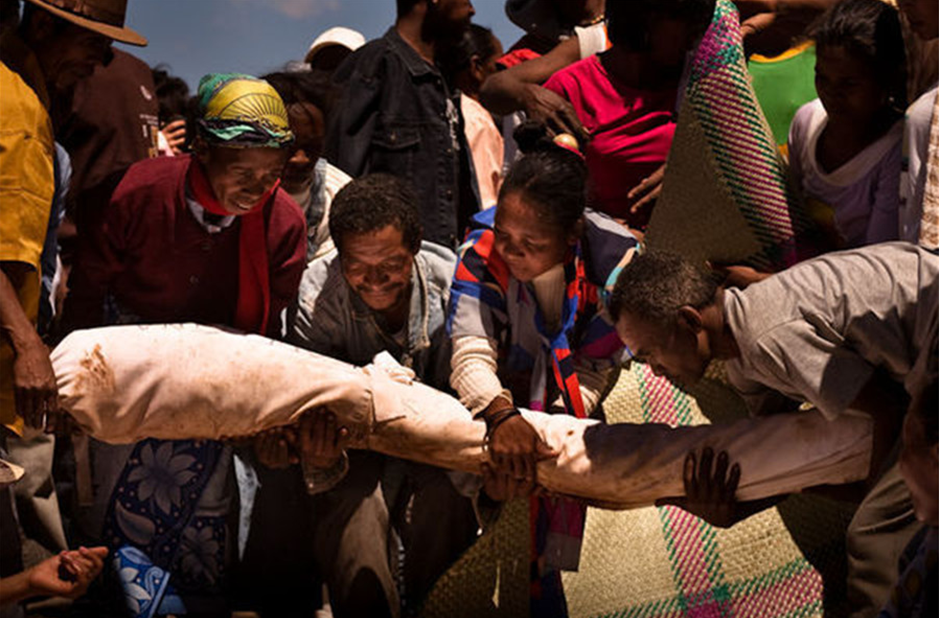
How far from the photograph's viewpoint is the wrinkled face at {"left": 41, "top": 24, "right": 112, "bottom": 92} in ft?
11.5

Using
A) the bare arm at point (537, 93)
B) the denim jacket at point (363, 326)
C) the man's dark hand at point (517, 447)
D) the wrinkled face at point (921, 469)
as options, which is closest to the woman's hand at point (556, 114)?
the bare arm at point (537, 93)

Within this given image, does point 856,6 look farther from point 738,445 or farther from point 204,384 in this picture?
point 204,384

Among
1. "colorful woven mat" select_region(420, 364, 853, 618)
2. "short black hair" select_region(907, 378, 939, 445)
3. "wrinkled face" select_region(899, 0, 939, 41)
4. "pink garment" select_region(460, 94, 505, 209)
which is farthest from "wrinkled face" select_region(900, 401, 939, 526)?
"pink garment" select_region(460, 94, 505, 209)

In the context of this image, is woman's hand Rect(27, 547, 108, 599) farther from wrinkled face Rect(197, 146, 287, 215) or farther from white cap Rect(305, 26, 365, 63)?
white cap Rect(305, 26, 365, 63)

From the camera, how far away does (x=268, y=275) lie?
376 centimetres

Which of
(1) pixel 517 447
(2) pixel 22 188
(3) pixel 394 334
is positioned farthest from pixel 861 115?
(2) pixel 22 188

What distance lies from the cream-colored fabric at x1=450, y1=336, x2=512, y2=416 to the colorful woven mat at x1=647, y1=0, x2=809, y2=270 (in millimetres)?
544

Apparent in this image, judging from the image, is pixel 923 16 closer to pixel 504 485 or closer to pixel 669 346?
pixel 669 346

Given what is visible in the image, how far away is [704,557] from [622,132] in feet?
3.76

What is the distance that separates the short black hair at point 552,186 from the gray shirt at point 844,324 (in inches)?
24.7

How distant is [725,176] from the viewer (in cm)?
377

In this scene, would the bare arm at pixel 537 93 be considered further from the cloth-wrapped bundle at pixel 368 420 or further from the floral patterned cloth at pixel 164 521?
the floral patterned cloth at pixel 164 521

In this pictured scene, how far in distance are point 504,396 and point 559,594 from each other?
0.65m

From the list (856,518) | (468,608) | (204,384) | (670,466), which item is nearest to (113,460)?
(204,384)
